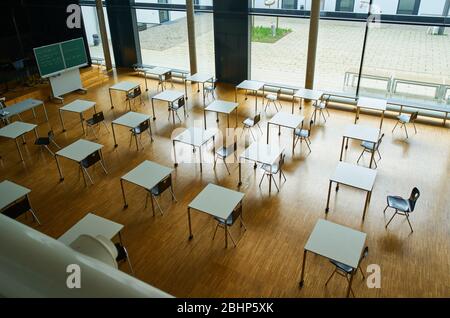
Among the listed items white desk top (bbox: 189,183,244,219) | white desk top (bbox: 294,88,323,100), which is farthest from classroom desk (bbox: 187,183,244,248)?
white desk top (bbox: 294,88,323,100)

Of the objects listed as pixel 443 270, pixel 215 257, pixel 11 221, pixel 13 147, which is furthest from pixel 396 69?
pixel 11 221

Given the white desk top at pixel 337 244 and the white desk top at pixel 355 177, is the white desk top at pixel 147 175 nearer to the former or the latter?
the white desk top at pixel 337 244

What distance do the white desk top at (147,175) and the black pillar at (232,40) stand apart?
21.4 ft

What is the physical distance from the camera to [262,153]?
23.2 ft

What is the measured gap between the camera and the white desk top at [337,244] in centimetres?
457

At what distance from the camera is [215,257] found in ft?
18.5

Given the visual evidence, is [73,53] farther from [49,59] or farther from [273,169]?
[273,169]

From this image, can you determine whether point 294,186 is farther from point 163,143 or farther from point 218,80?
point 218,80

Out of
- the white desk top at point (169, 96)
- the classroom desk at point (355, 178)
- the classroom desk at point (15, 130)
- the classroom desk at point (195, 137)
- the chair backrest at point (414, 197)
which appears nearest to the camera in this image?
the chair backrest at point (414, 197)

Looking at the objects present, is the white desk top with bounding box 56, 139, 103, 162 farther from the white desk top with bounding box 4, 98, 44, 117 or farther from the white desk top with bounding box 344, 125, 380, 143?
the white desk top with bounding box 344, 125, 380, 143

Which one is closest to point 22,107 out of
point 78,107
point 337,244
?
point 78,107

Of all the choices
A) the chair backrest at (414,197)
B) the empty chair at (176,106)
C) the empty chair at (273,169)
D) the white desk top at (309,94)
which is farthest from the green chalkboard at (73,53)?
the chair backrest at (414,197)

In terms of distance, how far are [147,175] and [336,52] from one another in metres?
7.14
